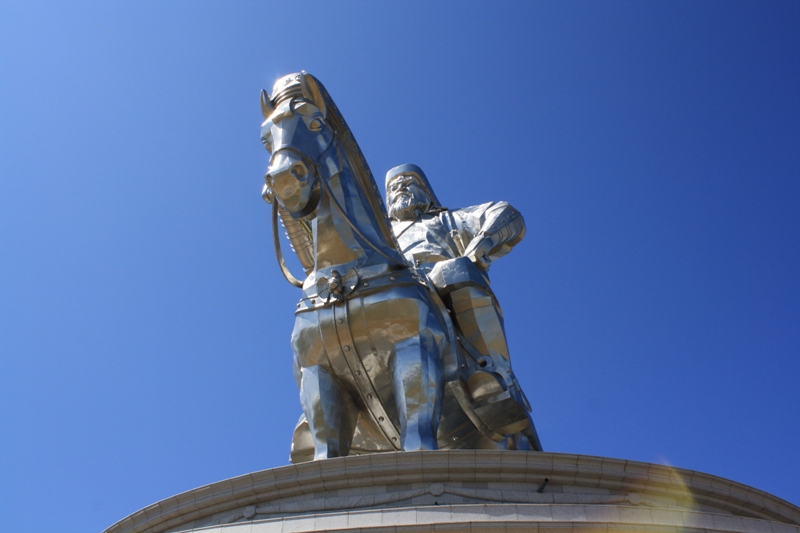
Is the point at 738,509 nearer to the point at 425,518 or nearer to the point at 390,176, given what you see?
the point at 425,518

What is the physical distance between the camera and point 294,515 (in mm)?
7277

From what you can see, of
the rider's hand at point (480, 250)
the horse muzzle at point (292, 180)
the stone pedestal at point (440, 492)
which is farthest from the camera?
the rider's hand at point (480, 250)

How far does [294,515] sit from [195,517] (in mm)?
1034

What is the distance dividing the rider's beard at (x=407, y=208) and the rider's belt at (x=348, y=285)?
319cm

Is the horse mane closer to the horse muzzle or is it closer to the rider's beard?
the horse muzzle

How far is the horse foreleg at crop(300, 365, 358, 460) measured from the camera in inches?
360

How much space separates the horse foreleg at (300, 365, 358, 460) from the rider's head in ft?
12.5

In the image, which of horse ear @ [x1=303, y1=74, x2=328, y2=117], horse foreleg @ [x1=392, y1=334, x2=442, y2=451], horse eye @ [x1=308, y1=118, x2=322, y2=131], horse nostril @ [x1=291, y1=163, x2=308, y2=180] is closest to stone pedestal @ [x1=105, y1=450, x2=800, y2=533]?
horse foreleg @ [x1=392, y1=334, x2=442, y2=451]

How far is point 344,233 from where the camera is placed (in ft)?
32.0

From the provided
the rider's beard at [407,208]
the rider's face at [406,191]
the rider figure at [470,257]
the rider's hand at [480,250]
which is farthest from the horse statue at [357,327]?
the rider's face at [406,191]

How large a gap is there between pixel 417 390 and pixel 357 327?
2.93ft

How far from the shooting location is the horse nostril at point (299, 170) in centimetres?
960

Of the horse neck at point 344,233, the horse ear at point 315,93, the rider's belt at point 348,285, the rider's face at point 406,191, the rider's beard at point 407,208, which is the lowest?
the rider's belt at point 348,285

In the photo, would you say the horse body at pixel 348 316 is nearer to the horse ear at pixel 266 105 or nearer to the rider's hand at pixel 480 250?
the horse ear at pixel 266 105
